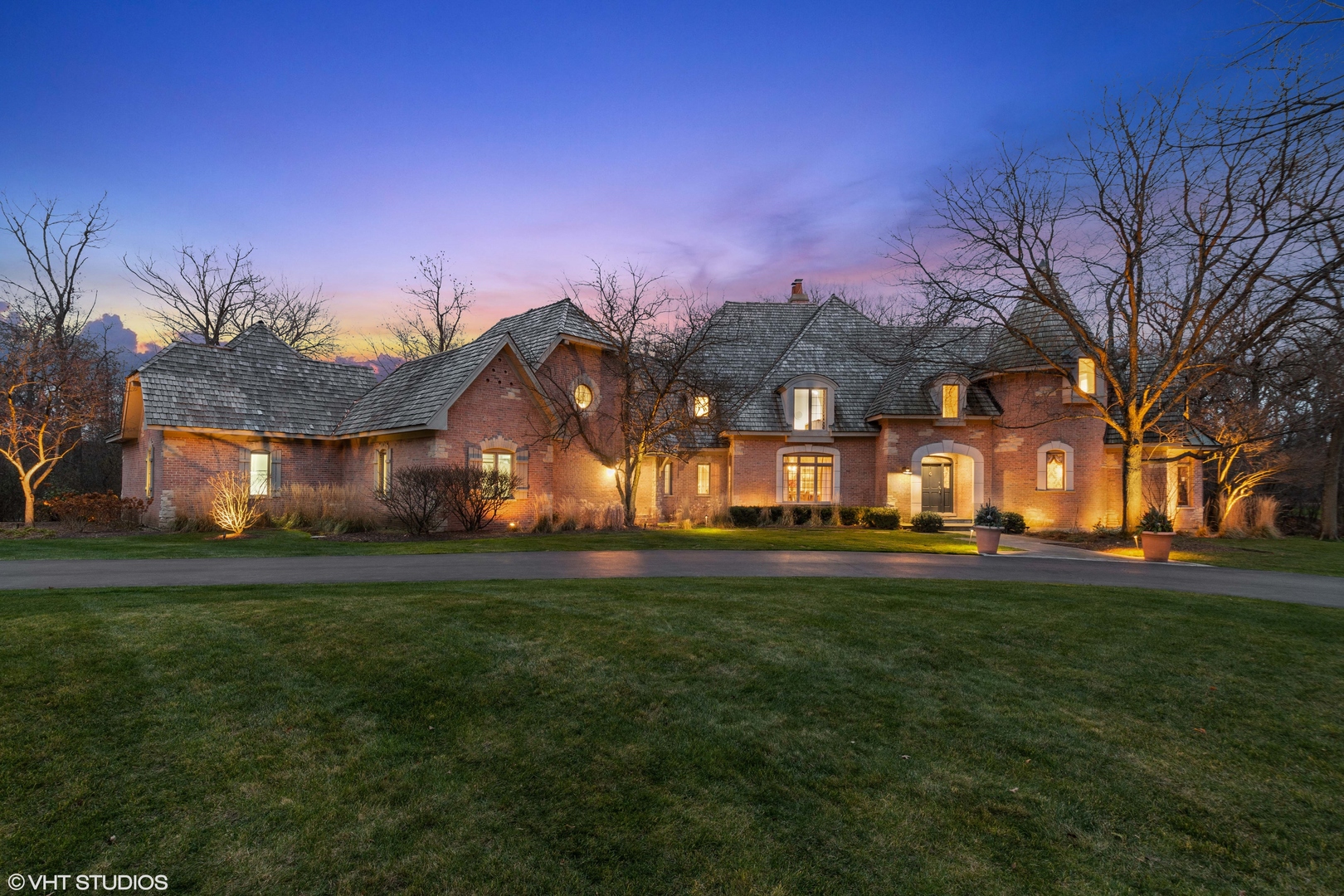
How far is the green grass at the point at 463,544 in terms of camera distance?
14297 mm

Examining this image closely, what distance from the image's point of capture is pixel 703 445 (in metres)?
27.0

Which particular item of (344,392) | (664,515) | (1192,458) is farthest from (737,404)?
(1192,458)

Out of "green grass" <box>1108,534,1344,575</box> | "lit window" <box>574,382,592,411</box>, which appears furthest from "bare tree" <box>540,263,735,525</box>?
"green grass" <box>1108,534,1344,575</box>

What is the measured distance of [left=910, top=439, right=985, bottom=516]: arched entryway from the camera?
82.8 feet

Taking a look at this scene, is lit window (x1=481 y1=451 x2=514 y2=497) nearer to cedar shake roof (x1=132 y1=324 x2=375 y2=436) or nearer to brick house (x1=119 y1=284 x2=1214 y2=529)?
brick house (x1=119 y1=284 x2=1214 y2=529)

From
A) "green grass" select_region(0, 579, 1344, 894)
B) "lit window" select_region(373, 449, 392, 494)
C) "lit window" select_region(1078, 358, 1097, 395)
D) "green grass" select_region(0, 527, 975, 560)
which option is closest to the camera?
"green grass" select_region(0, 579, 1344, 894)

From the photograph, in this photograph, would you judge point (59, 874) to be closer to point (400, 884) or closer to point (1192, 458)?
point (400, 884)

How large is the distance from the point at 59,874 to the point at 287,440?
23849mm

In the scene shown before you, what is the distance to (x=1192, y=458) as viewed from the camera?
25.4m

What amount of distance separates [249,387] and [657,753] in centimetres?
2554

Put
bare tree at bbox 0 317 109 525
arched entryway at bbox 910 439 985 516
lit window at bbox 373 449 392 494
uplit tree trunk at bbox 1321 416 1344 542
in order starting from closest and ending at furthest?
bare tree at bbox 0 317 109 525 → lit window at bbox 373 449 392 494 → uplit tree trunk at bbox 1321 416 1344 542 → arched entryway at bbox 910 439 985 516

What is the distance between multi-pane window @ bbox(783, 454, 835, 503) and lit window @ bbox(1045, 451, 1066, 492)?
8174 millimetres

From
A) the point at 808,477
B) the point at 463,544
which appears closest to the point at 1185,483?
the point at 808,477

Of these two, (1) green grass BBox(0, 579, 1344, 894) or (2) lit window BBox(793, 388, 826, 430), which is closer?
(1) green grass BBox(0, 579, 1344, 894)
